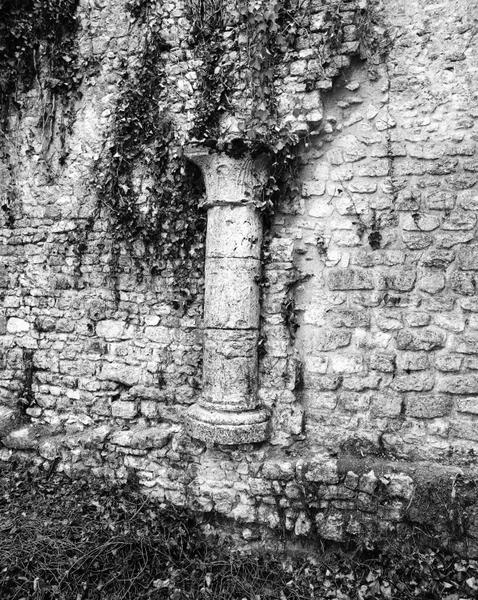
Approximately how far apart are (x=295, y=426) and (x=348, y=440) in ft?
1.33

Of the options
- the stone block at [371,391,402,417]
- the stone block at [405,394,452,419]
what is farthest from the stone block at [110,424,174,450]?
the stone block at [405,394,452,419]

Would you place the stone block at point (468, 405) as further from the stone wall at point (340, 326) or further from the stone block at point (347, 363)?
the stone block at point (347, 363)

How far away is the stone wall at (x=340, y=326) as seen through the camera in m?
3.41

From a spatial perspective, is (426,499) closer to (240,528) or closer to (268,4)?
(240,528)

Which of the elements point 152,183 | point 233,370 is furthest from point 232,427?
point 152,183

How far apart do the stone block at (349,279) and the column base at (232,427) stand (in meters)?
1.12

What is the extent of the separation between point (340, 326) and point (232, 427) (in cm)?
112

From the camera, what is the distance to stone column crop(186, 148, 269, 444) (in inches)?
146

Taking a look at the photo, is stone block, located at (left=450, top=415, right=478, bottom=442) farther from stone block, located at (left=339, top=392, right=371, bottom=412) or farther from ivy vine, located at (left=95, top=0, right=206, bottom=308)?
ivy vine, located at (left=95, top=0, right=206, bottom=308)

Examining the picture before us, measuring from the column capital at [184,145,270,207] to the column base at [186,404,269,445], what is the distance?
1619mm

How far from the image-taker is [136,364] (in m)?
4.26

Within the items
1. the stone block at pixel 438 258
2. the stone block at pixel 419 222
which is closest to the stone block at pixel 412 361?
the stone block at pixel 438 258

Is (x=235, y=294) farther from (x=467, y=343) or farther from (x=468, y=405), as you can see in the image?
(x=468, y=405)

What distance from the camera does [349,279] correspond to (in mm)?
3662
